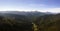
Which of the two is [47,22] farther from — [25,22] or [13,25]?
[13,25]

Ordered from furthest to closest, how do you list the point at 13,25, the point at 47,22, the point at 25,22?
the point at 47,22, the point at 25,22, the point at 13,25

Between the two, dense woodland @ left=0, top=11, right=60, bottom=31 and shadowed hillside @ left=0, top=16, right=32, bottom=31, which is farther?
dense woodland @ left=0, top=11, right=60, bottom=31

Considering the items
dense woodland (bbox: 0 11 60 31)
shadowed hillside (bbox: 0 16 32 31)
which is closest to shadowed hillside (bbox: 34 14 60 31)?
dense woodland (bbox: 0 11 60 31)

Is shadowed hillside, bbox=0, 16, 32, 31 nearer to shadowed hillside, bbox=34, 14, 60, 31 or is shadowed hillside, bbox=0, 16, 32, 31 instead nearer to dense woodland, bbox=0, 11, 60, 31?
dense woodland, bbox=0, 11, 60, 31

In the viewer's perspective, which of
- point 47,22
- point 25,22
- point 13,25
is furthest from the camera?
point 47,22

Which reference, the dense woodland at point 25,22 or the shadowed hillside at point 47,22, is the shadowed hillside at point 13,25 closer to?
the dense woodland at point 25,22

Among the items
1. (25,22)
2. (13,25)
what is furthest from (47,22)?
(13,25)

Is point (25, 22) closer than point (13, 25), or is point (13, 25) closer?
point (13, 25)

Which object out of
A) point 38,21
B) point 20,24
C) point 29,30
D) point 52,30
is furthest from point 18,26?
point 52,30

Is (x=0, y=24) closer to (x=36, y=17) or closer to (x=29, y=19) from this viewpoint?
(x=29, y=19)

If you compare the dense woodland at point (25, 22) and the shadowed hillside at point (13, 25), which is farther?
the dense woodland at point (25, 22)

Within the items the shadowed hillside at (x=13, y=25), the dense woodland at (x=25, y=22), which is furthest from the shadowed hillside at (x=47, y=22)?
the shadowed hillside at (x=13, y=25)
